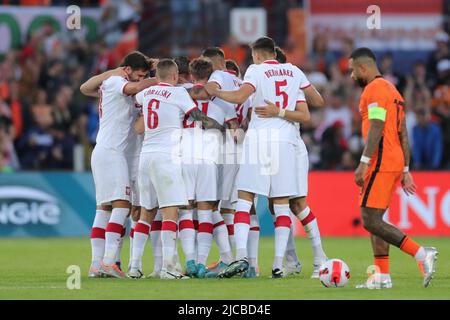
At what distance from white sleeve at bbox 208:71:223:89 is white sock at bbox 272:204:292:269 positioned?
1553mm

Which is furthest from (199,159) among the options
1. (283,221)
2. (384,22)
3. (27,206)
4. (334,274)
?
(384,22)

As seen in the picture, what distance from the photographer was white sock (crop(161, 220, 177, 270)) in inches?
496

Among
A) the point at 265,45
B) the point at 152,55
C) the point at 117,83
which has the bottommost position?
the point at 117,83

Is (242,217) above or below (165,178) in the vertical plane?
below

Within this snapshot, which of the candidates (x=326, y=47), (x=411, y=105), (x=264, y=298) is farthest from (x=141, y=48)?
(x=264, y=298)

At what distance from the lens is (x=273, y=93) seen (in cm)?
1291

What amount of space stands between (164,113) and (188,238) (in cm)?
146

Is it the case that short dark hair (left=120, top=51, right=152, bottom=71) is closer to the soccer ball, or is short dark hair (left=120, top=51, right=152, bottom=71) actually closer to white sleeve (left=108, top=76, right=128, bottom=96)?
white sleeve (left=108, top=76, right=128, bottom=96)

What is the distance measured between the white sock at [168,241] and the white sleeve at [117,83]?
5.51 ft

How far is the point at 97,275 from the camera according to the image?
13.1 metres

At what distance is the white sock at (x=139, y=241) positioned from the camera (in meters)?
13.0

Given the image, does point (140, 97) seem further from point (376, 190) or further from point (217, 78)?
point (376, 190)

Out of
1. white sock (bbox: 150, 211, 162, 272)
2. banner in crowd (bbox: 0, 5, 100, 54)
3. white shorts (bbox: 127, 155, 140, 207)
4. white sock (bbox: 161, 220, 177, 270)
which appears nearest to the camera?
white sock (bbox: 161, 220, 177, 270)

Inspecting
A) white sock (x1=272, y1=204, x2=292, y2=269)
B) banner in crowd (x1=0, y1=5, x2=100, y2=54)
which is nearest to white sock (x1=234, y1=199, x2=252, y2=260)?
white sock (x1=272, y1=204, x2=292, y2=269)
